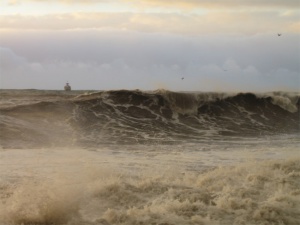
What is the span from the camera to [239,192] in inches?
332

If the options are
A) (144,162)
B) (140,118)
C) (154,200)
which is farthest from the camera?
(140,118)

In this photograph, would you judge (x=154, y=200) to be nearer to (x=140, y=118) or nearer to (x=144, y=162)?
(x=144, y=162)

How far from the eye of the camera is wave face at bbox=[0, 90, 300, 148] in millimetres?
16391

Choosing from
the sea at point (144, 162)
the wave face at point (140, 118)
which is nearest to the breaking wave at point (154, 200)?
the sea at point (144, 162)

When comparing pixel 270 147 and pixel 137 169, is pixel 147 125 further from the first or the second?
pixel 137 169

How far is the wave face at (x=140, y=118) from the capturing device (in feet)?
53.8

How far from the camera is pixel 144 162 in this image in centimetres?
1183

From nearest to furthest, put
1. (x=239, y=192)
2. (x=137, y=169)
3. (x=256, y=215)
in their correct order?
1. (x=256, y=215)
2. (x=239, y=192)
3. (x=137, y=169)

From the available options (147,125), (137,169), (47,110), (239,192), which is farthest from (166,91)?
(239,192)

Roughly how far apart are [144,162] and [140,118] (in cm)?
985

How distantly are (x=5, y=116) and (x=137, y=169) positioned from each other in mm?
9199

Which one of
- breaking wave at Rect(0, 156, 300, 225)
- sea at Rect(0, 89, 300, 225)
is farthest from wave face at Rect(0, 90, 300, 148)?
breaking wave at Rect(0, 156, 300, 225)

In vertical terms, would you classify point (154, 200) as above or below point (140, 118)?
below

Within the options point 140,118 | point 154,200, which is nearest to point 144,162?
point 154,200
